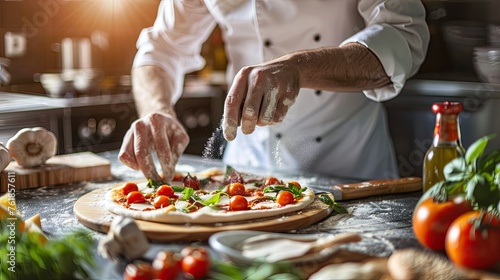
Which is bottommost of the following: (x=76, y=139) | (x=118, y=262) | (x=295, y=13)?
(x=76, y=139)

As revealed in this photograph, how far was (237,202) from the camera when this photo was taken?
128 cm

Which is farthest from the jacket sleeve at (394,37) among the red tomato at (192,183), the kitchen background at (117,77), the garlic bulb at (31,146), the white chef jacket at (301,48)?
the kitchen background at (117,77)

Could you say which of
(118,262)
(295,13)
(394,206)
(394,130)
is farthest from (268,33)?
(394,130)

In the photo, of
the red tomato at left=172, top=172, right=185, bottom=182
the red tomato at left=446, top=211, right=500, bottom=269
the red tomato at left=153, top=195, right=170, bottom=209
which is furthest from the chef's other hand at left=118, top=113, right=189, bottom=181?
the red tomato at left=446, top=211, right=500, bottom=269

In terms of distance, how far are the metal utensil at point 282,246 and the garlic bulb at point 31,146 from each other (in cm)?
87

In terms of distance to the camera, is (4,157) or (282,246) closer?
(282,246)

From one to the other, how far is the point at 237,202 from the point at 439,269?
0.50 metres

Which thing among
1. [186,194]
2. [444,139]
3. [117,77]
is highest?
[444,139]

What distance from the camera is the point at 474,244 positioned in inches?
35.5

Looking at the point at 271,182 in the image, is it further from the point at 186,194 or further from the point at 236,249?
the point at 236,249

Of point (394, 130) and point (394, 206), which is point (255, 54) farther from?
point (394, 130)

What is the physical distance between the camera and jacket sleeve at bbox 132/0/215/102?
6.49 feet

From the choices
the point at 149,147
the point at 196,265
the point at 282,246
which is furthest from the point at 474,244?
the point at 149,147

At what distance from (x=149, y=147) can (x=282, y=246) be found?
27.8 inches
